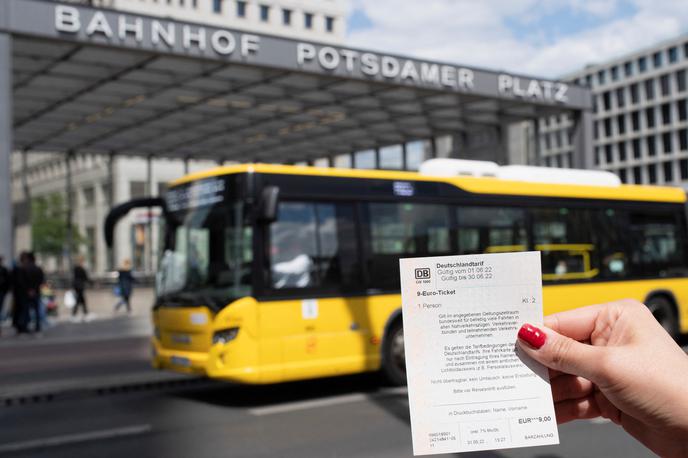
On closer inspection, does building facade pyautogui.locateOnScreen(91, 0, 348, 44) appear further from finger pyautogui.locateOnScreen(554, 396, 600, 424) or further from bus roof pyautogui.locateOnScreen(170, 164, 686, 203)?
finger pyautogui.locateOnScreen(554, 396, 600, 424)

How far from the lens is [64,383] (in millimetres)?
10641

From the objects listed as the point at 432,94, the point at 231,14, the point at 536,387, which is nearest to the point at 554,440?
the point at 536,387

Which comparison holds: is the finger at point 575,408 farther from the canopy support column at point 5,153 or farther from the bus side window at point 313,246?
the canopy support column at point 5,153

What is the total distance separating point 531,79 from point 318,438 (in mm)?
19472

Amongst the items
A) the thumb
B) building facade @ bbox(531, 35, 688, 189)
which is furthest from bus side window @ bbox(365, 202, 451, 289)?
building facade @ bbox(531, 35, 688, 189)

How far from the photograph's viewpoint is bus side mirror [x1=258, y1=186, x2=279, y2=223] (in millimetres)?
9008

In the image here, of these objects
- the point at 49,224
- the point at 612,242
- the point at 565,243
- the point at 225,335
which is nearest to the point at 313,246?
the point at 225,335

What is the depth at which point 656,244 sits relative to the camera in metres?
12.9

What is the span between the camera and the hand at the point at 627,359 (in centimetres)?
175

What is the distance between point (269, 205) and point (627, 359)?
24.2ft

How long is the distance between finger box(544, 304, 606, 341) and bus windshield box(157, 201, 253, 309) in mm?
7373

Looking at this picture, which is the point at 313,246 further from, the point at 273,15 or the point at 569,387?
the point at 273,15

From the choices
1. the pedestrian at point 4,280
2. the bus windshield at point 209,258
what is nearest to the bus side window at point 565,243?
the bus windshield at point 209,258

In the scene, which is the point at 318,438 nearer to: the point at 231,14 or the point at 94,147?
the point at 94,147
